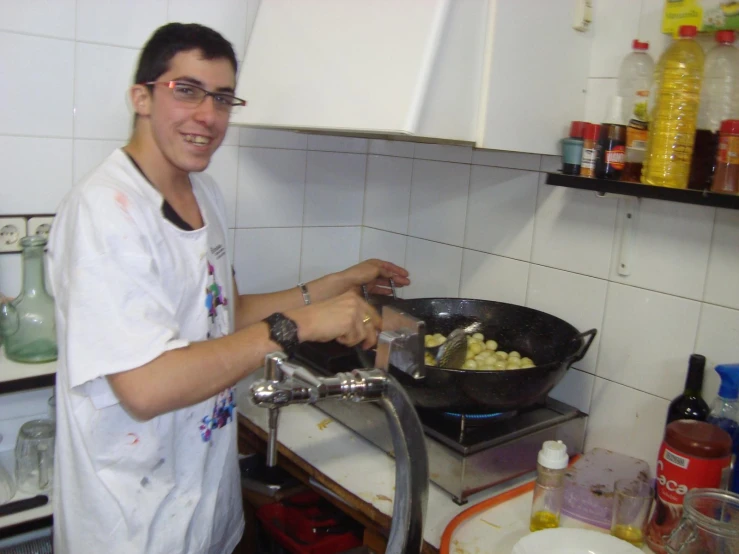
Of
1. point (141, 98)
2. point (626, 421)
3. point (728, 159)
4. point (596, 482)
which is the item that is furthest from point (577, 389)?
point (141, 98)

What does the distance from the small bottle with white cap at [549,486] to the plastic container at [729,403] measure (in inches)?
11.0

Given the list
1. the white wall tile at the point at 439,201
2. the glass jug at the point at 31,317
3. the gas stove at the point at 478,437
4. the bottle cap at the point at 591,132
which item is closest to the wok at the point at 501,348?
the gas stove at the point at 478,437

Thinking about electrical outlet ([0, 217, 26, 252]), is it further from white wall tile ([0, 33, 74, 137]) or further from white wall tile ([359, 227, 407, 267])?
white wall tile ([359, 227, 407, 267])

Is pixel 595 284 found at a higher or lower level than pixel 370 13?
lower

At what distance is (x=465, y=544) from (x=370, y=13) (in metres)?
0.94

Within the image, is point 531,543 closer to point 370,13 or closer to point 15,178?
point 370,13

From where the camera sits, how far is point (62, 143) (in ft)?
4.69

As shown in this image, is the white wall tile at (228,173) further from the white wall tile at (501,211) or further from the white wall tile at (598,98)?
the white wall tile at (598,98)

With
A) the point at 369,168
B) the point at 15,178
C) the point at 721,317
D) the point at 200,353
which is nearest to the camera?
the point at 200,353

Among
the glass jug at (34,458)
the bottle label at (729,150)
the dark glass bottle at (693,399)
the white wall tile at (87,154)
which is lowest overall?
the glass jug at (34,458)

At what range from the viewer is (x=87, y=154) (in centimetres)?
147

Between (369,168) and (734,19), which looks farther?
(369,168)

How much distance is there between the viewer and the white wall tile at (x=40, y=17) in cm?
132

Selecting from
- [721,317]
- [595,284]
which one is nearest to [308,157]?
[595,284]
